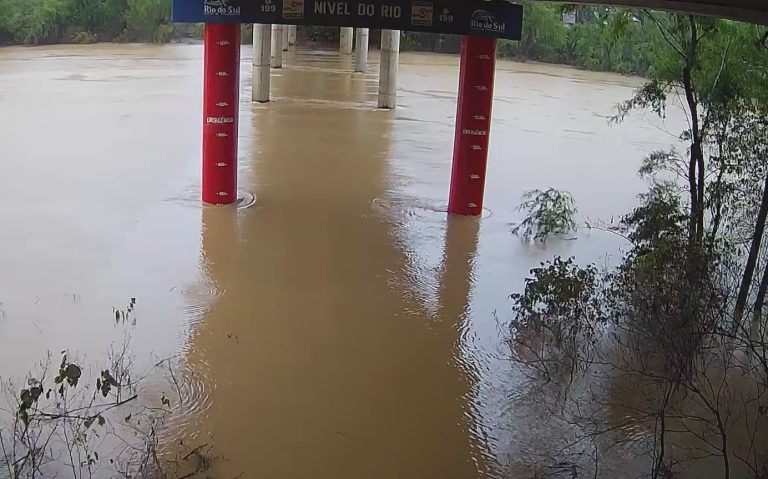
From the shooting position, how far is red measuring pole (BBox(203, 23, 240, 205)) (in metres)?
16.1

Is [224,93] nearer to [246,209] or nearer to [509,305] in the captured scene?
[246,209]

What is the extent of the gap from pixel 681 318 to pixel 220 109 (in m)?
9.27

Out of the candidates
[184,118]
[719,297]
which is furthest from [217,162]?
[184,118]

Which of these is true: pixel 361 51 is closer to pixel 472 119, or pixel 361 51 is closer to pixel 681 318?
pixel 472 119

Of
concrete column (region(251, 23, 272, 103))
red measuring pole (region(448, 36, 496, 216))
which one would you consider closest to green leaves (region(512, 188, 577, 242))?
red measuring pole (region(448, 36, 496, 216))

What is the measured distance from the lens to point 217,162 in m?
16.8

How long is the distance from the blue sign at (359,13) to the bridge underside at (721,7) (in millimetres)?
4201

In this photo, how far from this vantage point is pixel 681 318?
1070 centimetres

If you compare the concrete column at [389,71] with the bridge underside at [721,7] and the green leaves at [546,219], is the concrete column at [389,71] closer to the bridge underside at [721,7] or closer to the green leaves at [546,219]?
the green leaves at [546,219]

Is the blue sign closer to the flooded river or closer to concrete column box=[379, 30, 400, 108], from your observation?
the flooded river

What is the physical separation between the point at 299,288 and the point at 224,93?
503 cm

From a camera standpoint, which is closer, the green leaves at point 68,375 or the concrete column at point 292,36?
the green leaves at point 68,375

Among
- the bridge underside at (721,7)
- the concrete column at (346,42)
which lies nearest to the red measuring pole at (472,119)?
the bridge underside at (721,7)

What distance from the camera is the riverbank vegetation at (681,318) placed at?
9.12 m
